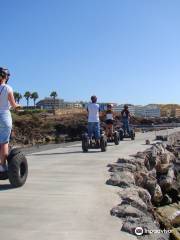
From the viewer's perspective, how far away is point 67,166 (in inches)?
520

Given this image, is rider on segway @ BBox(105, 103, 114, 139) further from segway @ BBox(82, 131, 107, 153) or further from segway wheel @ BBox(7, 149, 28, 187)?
segway wheel @ BBox(7, 149, 28, 187)

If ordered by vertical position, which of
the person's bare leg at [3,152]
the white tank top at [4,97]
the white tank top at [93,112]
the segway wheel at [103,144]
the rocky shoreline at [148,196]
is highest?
the white tank top at [4,97]

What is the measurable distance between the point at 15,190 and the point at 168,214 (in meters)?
3.51

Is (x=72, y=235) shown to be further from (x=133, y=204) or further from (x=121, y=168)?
(x=121, y=168)

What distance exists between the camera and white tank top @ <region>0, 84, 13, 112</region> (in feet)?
29.5

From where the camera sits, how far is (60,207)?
7664 millimetres

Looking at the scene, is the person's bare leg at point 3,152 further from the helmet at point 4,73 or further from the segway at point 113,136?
the segway at point 113,136

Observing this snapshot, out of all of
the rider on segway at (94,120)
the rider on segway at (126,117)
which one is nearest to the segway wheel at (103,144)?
the rider on segway at (94,120)

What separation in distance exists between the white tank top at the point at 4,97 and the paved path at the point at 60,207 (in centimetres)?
143

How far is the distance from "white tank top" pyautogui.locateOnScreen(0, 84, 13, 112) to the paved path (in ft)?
4.69

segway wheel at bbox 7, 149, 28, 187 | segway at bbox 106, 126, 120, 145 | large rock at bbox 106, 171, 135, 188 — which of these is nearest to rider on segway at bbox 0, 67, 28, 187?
segway wheel at bbox 7, 149, 28, 187

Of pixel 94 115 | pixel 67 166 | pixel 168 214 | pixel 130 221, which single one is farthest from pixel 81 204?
pixel 94 115

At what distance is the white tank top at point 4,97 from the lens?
29.5 feet

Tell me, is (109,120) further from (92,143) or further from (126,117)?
(126,117)
